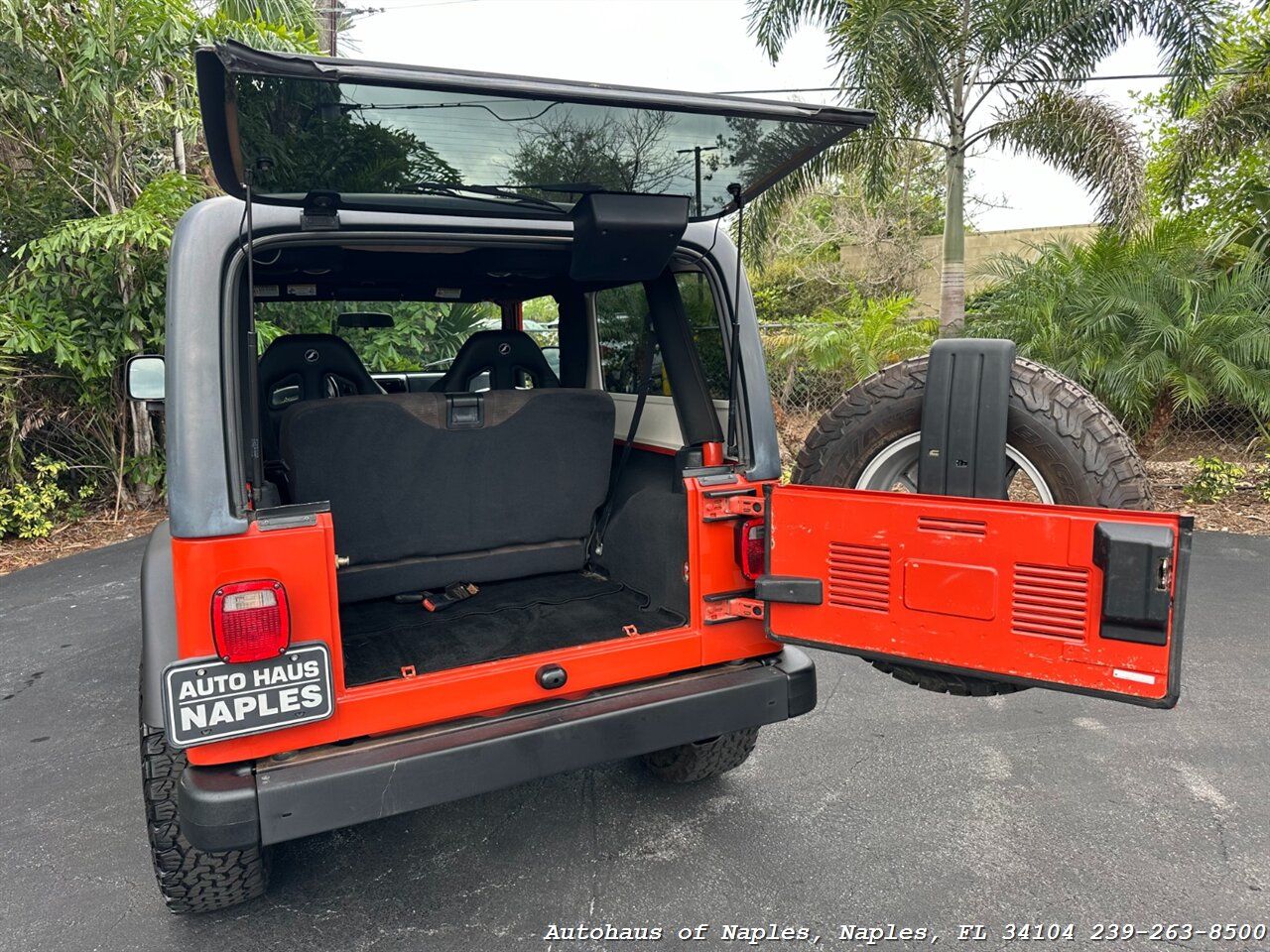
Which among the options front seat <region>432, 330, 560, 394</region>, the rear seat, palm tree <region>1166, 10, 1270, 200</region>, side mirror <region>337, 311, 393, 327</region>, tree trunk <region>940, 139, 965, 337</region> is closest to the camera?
the rear seat

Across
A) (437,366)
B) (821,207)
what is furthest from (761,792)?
(821,207)

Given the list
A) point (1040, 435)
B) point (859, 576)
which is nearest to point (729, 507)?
point (859, 576)

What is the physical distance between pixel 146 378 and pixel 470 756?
78.9 inches

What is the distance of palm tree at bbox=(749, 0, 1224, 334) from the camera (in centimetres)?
818

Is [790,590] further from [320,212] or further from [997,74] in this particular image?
[997,74]

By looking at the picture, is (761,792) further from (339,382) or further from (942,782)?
(339,382)

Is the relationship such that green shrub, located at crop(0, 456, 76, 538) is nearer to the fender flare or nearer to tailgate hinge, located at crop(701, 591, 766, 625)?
the fender flare

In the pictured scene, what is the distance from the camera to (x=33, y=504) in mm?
7414

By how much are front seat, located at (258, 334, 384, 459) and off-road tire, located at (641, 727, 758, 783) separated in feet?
6.81

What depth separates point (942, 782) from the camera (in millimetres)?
3031

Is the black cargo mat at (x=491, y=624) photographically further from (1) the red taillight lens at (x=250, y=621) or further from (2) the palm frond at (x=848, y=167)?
(2) the palm frond at (x=848, y=167)

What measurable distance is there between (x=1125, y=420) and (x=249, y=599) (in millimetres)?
7730

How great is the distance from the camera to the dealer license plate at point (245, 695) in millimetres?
1891

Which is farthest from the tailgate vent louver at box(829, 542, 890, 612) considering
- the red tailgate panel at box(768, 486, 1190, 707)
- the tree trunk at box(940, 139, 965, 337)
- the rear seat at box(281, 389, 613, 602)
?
the tree trunk at box(940, 139, 965, 337)
